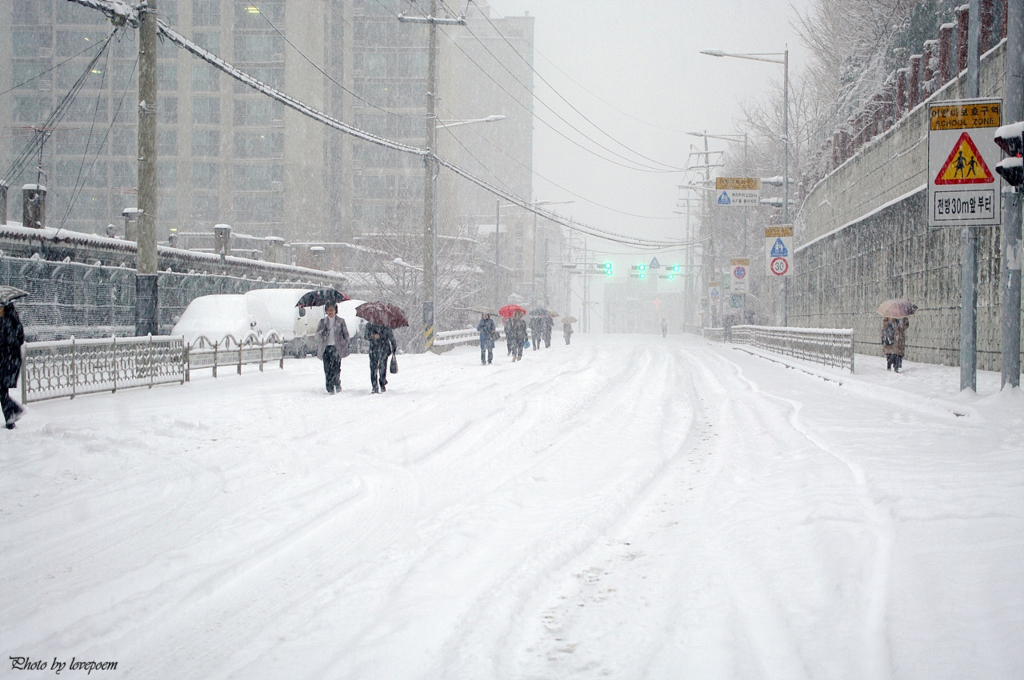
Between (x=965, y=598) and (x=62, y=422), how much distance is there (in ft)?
35.2

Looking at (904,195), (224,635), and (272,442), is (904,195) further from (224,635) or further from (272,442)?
(224,635)

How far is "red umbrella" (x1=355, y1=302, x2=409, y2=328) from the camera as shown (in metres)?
15.3

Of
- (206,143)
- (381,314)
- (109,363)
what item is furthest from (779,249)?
(206,143)

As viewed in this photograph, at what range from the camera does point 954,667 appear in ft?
10.7

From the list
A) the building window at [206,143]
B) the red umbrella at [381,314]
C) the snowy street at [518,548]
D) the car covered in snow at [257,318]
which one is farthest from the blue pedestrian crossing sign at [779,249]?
the building window at [206,143]

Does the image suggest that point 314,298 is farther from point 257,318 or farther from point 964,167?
point 964,167

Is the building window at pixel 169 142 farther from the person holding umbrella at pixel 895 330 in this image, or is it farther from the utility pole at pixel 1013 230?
the utility pole at pixel 1013 230

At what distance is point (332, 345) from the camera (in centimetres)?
1478

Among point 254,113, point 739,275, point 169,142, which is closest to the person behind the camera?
point 739,275

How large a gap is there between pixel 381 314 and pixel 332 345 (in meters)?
1.18

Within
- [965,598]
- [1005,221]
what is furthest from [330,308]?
[965,598]

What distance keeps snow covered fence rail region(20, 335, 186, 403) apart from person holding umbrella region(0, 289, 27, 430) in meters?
1.97

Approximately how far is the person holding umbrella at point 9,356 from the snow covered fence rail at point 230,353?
6.58 metres

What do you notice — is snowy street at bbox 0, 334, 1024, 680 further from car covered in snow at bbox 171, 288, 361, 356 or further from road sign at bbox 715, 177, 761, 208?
road sign at bbox 715, 177, 761, 208
